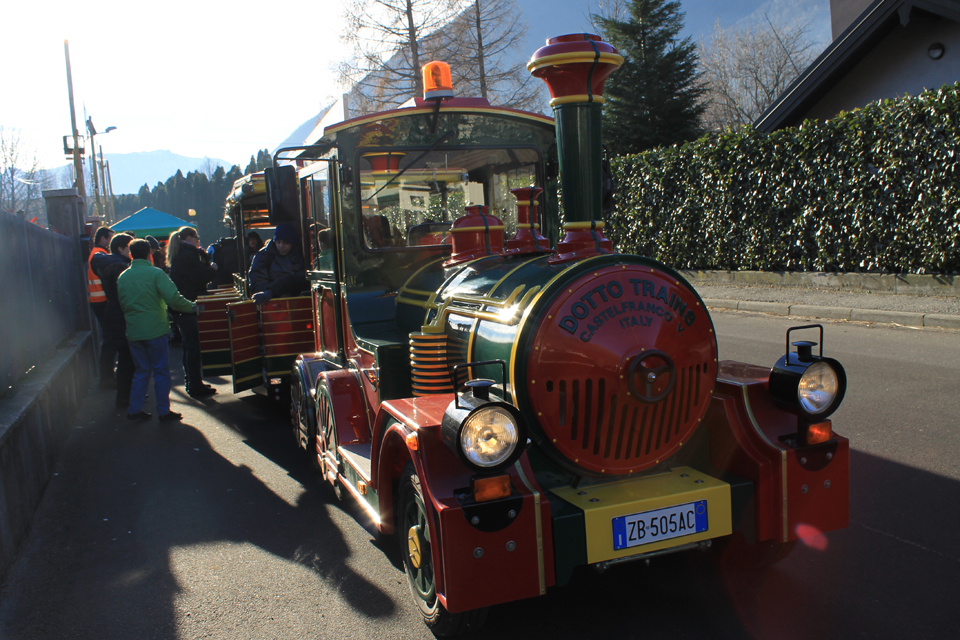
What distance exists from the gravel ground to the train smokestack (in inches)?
309

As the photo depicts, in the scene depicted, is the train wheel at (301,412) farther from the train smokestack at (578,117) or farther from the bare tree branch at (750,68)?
the bare tree branch at (750,68)

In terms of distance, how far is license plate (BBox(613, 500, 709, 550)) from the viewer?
103 inches

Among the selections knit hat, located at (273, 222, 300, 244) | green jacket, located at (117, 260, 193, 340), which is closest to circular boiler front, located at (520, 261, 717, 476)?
knit hat, located at (273, 222, 300, 244)

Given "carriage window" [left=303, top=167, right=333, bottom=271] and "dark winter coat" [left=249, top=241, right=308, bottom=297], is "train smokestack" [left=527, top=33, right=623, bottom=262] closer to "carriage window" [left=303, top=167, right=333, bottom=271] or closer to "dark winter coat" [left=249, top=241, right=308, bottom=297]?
"carriage window" [left=303, top=167, right=333, bottom=271]

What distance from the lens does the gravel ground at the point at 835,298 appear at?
898 cm

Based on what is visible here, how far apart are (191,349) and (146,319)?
4.16ft

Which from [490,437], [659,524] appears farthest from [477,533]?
[659,524]

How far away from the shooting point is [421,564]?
279 centimetres

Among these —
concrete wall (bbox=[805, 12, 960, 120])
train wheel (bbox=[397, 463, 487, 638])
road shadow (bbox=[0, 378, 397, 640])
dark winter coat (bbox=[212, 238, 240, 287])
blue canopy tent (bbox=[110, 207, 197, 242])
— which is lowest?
road shadow (bbox=[0, 378, 397, 640])

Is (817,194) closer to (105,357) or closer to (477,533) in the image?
(477,533)

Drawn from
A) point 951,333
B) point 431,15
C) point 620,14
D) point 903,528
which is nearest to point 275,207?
point 903,528

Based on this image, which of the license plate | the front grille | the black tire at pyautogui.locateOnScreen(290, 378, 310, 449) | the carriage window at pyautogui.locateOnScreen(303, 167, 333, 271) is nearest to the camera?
the license plate

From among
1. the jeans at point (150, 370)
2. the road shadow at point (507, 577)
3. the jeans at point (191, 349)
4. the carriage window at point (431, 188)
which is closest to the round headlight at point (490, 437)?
the road shadow at point (507, 577)

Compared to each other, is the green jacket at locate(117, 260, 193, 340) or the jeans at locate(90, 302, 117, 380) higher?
the green jacket at locate(117, 260, 193, 340)
